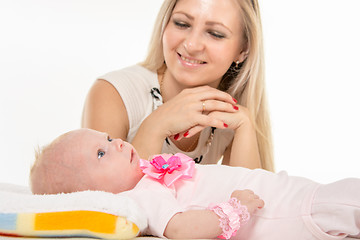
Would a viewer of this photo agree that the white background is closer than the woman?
No

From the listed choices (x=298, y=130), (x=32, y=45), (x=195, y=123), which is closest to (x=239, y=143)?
(x=195, y=123)

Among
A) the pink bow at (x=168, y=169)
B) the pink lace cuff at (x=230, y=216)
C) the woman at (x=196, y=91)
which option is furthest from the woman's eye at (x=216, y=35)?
the pink lace cuff at (x=230, y=216)

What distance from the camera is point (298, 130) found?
4.38 metres

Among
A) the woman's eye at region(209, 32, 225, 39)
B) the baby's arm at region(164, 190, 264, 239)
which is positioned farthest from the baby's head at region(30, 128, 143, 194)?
the woman's eye at region(209, 32, 225, 39)

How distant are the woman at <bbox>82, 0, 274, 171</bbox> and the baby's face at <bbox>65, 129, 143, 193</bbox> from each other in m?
0.61

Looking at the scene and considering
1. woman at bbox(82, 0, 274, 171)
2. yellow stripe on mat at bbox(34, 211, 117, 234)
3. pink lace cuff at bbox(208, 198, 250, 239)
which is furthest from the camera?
woman at bbox(82, 0, 274, 171)

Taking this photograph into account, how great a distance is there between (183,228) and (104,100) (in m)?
1.26

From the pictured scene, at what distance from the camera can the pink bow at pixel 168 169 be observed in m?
1.59

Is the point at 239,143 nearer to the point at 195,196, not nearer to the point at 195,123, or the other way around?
the point at 195,123

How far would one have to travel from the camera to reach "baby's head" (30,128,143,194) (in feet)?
4.96

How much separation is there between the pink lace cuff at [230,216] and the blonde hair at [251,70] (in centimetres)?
113

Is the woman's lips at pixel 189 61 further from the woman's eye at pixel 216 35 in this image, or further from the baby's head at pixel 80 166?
the baby's head at pixel 80 166

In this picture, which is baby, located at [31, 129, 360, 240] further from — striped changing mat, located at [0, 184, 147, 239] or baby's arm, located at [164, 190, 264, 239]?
striped changing mat, located at [0, 184, 147, 239]

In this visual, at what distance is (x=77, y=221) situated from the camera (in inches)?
50.7
